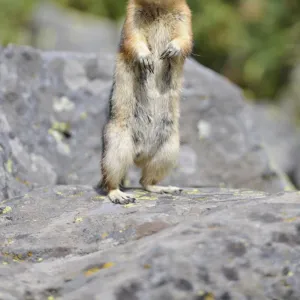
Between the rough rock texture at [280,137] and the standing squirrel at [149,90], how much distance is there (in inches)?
236

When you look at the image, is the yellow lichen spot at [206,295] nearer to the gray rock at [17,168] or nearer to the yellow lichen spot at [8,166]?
the gray rock at [17,168]

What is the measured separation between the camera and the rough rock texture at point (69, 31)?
19.5 m

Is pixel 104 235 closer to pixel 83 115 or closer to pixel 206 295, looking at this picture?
pixel 206 295

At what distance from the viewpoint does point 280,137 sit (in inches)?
650

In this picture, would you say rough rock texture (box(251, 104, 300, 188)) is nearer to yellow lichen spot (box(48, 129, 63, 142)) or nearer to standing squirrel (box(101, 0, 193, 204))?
yellow lichen spot (box(48, 129, 63, 142))

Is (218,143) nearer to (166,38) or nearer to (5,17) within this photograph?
(166,38)

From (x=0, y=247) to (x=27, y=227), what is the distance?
1.73 ft

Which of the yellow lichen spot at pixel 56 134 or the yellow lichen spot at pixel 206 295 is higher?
the yellow lichen spot at pixel 206 295

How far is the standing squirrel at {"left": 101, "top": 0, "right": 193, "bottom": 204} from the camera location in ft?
26.5

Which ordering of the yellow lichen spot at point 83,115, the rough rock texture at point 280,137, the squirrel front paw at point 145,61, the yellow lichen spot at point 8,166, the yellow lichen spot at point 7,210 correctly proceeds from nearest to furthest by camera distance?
the yellow lichen spot at point 7,210 < the squirrel front paw at point 145,61 < the yellow lichen spot at point 8,166 < the yellow lichen spot at point 83,115 < the rough rock texture at point 280,137

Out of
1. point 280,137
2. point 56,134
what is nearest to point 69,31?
point 280,137

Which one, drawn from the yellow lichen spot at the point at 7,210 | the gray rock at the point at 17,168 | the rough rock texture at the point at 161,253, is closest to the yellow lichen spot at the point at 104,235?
the rough rock texture at the point at 161,253

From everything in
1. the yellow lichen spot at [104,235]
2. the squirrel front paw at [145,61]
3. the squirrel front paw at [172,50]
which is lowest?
the yellow lichen spot at [104,235]

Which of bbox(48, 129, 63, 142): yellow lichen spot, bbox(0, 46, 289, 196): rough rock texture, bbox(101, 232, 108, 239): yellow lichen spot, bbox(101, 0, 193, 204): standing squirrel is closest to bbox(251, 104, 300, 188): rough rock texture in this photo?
bbox(0, 46, 289, 196): rough rock texture
